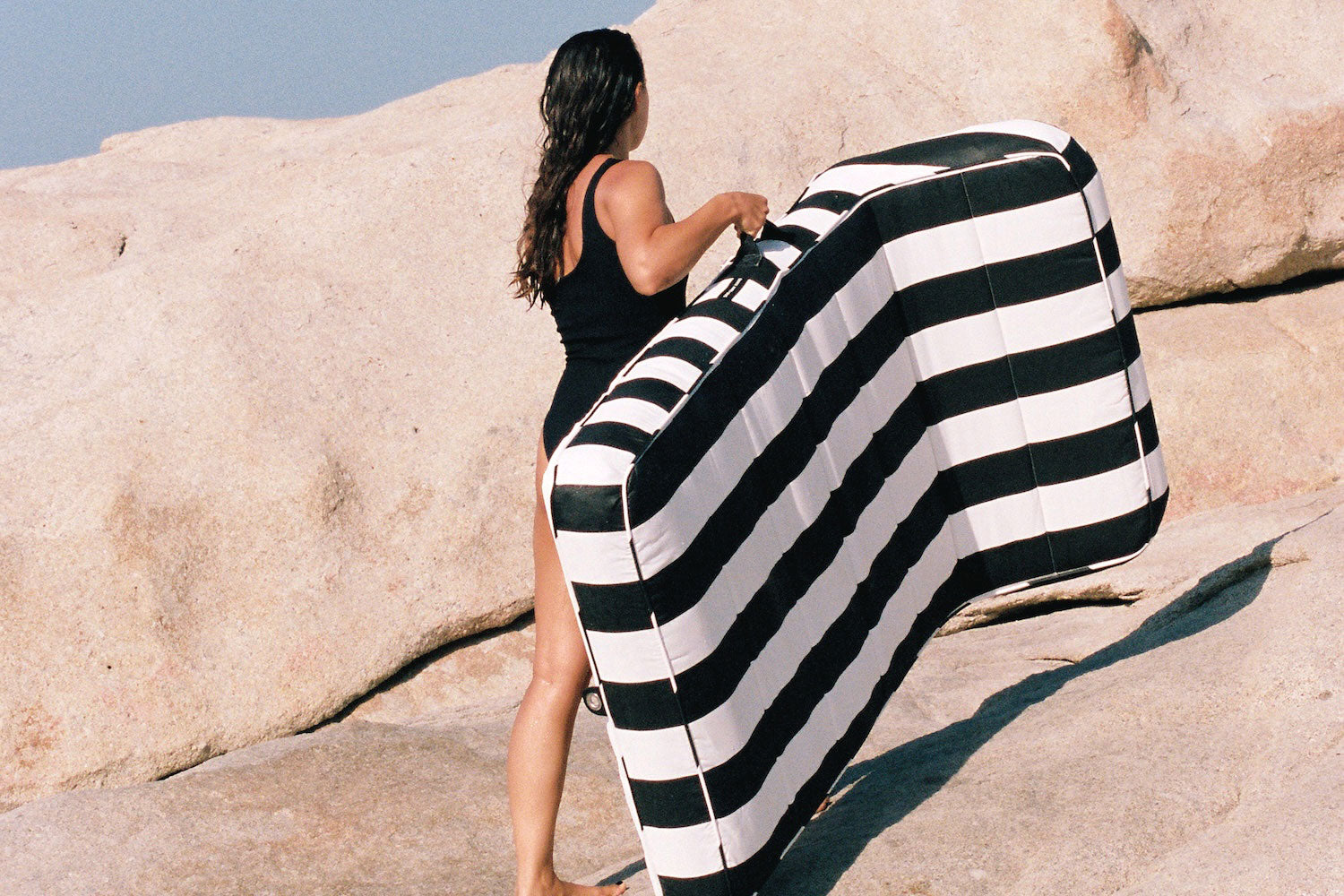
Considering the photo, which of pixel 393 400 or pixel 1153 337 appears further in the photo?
pixel 1153 337

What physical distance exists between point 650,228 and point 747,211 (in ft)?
0.89

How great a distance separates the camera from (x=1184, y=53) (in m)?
6.12

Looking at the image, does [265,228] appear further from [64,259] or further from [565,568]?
[565,568]

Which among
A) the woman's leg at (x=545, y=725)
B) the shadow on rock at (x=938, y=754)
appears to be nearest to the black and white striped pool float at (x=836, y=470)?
the shadow on rock at (x=938, y=754)

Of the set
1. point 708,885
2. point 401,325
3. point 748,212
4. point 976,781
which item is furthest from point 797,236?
point 401,325

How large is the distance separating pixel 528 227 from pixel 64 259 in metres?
3.57

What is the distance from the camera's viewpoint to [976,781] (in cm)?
289

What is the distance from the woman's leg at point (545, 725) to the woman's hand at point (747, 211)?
72 centimetres

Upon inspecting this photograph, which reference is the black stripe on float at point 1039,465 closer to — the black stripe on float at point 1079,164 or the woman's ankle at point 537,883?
the black stripe on float at point 1079,164

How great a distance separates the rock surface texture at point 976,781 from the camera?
2.52m

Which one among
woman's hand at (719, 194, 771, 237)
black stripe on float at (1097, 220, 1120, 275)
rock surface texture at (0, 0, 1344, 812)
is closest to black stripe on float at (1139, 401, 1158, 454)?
black stripe on float at (1097, 220, 1120, 275)

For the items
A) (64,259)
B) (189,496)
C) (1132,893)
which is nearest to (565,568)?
(1132,893)

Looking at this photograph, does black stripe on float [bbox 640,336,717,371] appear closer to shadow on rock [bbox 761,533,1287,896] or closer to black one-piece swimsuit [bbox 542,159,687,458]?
black one-piece swimsuit [bbox 542,159,687,458]

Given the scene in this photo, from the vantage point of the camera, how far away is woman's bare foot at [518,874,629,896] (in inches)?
104
